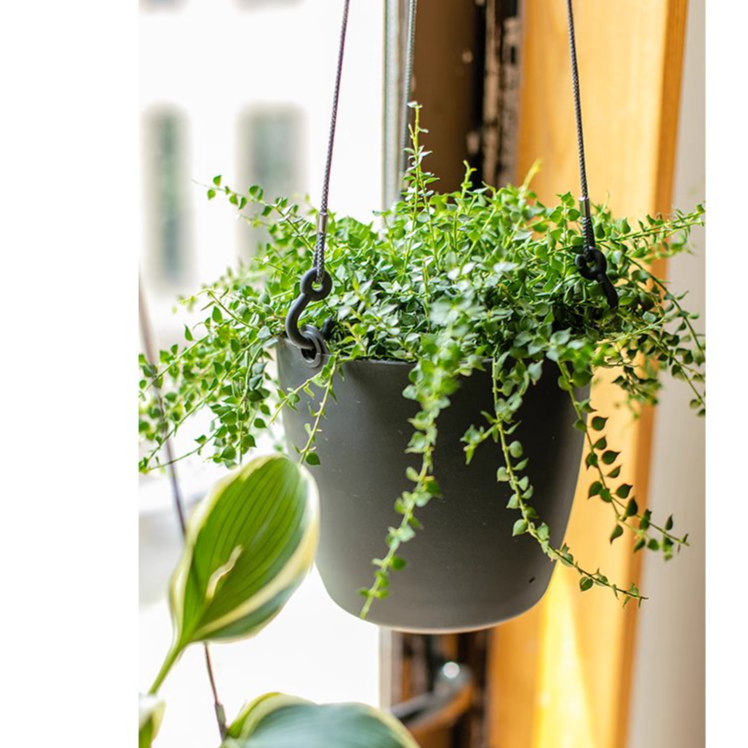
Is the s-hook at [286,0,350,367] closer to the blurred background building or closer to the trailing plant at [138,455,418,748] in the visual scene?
the trailing plant at [138,455,418,748]

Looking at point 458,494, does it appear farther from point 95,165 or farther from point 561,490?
point 95,165

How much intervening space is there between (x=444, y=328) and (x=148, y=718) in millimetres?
307

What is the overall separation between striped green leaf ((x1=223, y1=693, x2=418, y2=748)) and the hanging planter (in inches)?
3.0

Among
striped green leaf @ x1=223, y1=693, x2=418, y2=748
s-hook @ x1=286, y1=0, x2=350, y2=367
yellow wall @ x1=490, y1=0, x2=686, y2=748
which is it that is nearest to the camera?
striped green leaf @ x1=223, y1=693, x2=418, y2=748

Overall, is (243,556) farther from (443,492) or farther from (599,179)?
(599,179)

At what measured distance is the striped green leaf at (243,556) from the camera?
1.50ft

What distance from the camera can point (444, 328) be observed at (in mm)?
566

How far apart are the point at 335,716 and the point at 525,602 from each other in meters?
0.22

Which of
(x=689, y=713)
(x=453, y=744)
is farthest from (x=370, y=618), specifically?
(x=453, y=744)

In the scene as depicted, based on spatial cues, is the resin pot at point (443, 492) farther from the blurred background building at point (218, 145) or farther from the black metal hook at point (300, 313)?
the blurred background building at point (218, 145)

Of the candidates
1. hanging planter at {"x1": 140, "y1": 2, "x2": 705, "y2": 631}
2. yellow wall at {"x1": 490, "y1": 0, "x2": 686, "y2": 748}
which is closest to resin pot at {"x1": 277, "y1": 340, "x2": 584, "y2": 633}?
hanging planter at {"x1": 140, "y1": 2, "x2": 705, "y2": 631}

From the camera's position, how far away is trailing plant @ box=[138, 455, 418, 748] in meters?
0.46

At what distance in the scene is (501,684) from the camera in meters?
1.25

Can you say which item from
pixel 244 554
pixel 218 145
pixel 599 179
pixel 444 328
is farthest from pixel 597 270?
pixel 218 145
